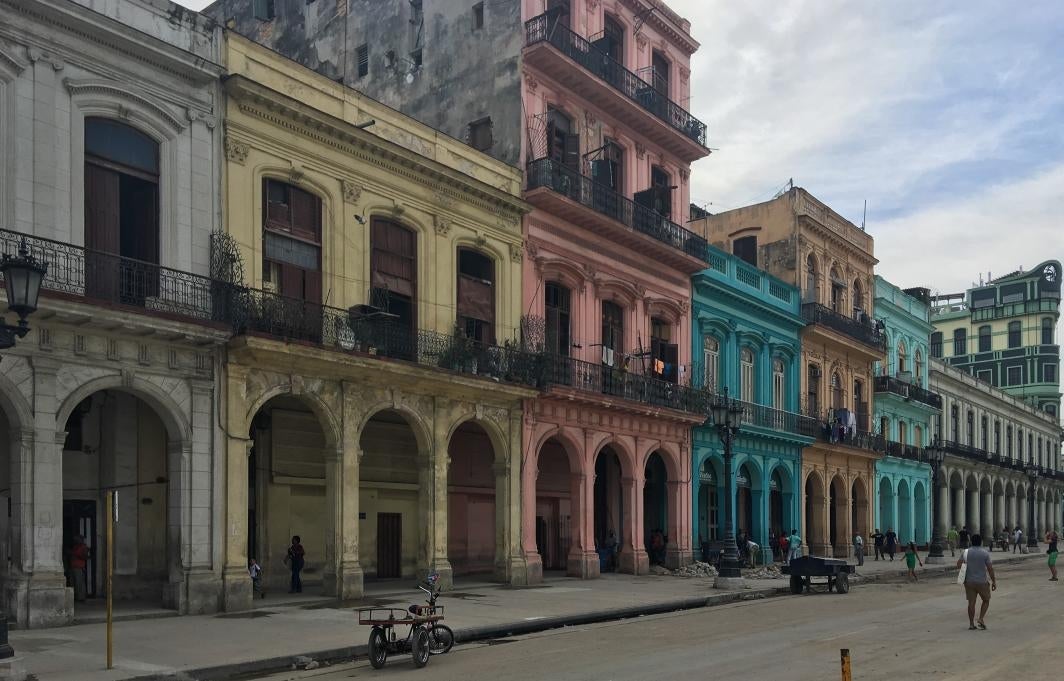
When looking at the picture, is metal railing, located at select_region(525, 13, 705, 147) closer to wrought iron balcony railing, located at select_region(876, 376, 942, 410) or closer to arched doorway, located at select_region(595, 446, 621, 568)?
arched doorway, located at select_region(595, 446, 621, 568)

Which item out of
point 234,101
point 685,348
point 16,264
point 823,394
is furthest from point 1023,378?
point 16,264

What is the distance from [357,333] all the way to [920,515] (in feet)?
127

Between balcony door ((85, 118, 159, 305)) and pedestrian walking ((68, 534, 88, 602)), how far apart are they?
162 inches

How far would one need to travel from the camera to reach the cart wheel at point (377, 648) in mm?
13078

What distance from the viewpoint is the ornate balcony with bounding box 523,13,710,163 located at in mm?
27141

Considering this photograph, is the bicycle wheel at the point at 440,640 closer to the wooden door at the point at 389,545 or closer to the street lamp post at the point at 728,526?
the wooden door at the point at 389,545

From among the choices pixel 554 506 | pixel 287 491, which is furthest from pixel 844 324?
pixel 287 491

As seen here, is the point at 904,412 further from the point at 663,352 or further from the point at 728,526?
the point at 728,526

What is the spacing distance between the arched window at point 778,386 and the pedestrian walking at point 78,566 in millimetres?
25521

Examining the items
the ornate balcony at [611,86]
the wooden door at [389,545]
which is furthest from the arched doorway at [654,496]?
the wooden door at [389,545]

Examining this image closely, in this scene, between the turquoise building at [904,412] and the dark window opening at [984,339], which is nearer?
the turquoise building at [904,412]

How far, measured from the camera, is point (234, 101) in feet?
64.5

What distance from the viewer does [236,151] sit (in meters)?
19.7

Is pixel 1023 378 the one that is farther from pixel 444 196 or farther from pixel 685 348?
pixel 444 196
